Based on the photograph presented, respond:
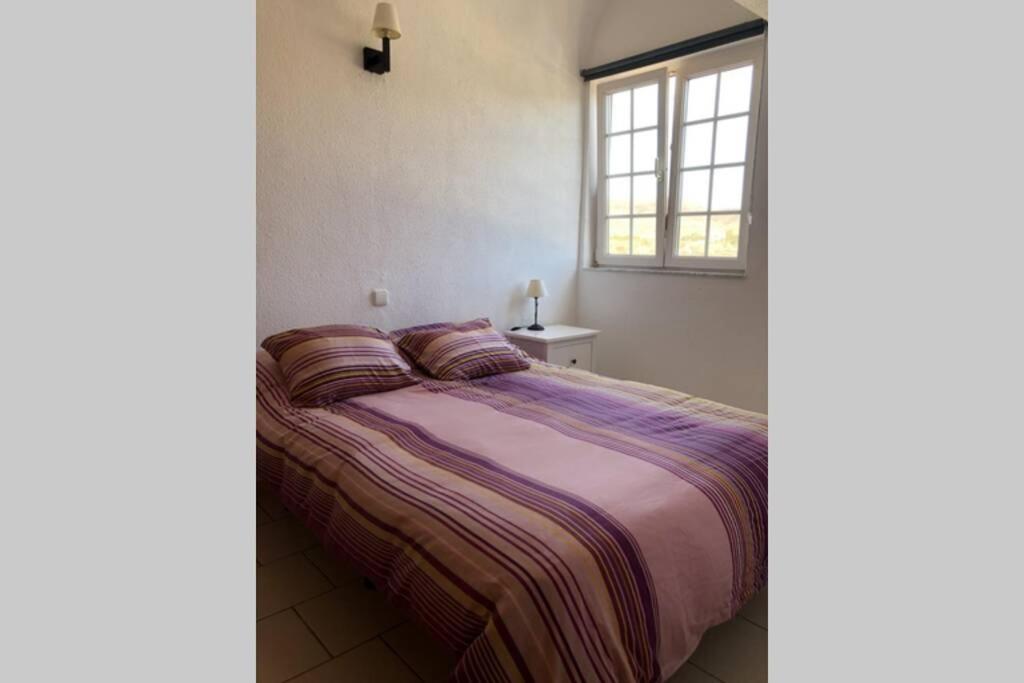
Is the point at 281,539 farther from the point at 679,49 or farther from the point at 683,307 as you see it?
the point at 679,49

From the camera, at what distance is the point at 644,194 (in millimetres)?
3811

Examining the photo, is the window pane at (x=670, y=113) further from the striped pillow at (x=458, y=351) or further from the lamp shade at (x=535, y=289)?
the striped pillow at (x=458, y=351)

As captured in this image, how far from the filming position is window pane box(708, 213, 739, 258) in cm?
342

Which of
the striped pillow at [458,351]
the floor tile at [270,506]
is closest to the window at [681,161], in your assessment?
the striped pillow at [458,351]

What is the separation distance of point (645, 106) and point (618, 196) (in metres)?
0.59

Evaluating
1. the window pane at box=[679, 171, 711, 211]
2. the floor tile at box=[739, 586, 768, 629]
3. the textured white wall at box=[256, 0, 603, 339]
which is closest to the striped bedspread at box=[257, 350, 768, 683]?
the floor tile at box=[739, 586, 768, 629]

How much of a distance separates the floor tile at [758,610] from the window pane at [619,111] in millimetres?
2981

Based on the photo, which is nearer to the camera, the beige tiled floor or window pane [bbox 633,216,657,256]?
the beige tiled floor

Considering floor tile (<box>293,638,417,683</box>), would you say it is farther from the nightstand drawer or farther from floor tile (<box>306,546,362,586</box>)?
the nightstand drawer

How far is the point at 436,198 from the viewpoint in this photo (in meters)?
3.27

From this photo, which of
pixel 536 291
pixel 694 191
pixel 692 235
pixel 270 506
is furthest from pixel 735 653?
pixel 694 191

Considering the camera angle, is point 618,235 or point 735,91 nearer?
point 735,91
